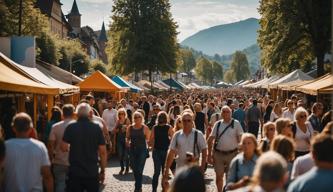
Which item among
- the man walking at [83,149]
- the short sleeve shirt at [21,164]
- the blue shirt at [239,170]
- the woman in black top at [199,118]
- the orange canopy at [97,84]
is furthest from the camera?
the orange canopy at [97,84]

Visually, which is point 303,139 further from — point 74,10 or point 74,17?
point 74,10

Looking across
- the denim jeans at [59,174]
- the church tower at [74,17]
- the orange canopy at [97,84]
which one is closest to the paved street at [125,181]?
the denim jeans at [59,174]

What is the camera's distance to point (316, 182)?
16.0ft

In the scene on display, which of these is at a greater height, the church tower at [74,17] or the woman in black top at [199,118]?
the church tower at [74,17]

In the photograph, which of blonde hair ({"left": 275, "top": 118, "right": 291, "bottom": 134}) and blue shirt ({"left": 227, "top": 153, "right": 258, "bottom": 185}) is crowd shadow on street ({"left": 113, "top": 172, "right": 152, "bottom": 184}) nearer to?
blonde hair ({"left": 275, "top": 118, "right": 291, "bottom": 134})

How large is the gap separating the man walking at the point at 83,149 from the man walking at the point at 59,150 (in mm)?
1031

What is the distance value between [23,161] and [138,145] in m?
5.11

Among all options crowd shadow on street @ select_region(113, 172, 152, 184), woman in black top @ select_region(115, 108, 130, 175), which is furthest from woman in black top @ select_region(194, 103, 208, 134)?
crowd shadow on street @ select_region(113, 172, 152, 184)

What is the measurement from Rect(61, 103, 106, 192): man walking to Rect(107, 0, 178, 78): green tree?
185 feet

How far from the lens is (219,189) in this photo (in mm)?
10430

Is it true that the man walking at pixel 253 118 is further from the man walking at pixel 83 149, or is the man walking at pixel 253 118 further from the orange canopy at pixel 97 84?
the man walking at pixel 83 149

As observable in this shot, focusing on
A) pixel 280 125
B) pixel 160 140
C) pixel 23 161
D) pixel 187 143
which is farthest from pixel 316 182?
pixel 160 140

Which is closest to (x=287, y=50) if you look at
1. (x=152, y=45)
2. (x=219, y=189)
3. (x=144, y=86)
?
(x=144, y=86)

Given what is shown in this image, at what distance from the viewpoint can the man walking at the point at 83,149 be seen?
778 cm
